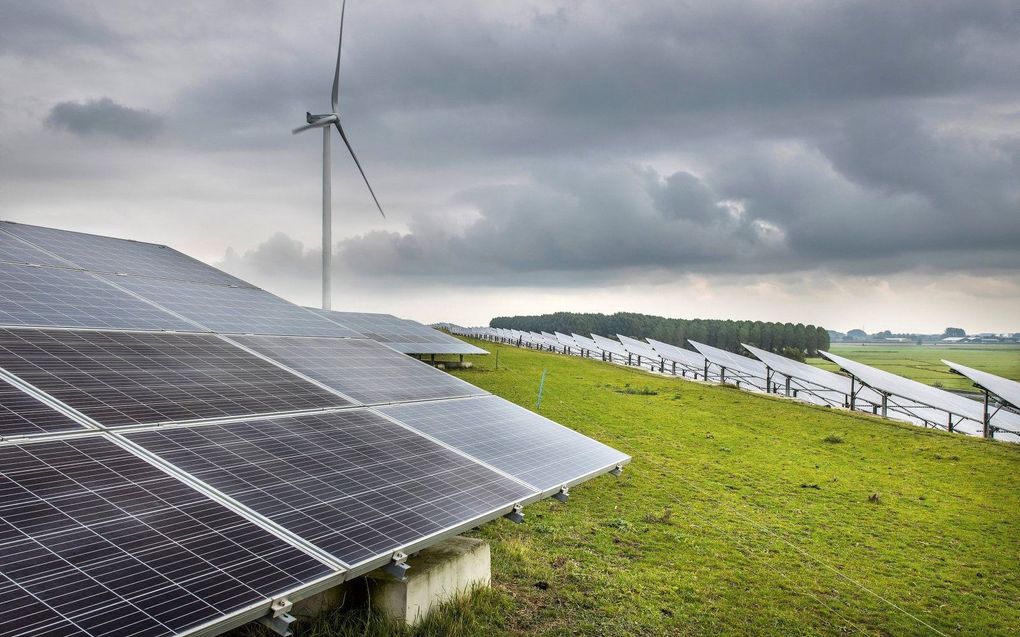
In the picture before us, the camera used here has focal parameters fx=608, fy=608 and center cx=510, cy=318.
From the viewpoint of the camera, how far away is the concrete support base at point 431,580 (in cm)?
1014

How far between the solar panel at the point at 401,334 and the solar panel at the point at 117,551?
30.4 m

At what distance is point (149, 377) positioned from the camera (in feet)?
37.1

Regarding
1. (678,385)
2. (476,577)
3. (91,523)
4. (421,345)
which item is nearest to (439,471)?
(476,577)

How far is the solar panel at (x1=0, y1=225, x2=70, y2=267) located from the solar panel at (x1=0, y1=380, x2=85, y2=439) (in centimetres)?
1066

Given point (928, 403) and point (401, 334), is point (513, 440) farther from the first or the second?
point (401, 334)

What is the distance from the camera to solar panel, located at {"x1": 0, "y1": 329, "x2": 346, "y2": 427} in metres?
9.85

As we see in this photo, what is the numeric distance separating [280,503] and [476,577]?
15.8 feet

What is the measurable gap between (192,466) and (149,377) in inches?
143

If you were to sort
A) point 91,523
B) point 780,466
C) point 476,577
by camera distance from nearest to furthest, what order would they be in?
point 91,523 → point 476,577 → point 780,466

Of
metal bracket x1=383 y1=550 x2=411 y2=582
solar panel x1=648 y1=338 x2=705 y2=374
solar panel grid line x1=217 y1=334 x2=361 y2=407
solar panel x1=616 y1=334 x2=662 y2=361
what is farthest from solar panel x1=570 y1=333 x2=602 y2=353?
metal bracket x1=383 y1=550 x2=411 y2=582

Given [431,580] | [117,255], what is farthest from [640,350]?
[431,580]

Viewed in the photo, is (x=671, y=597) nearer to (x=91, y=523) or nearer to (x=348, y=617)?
(x=348, y=617)

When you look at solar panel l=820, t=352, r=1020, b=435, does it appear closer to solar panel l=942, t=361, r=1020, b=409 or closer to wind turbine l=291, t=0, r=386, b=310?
solar panel l=942, t=361, r=1020, b=409

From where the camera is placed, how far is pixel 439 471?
10.9 meters
